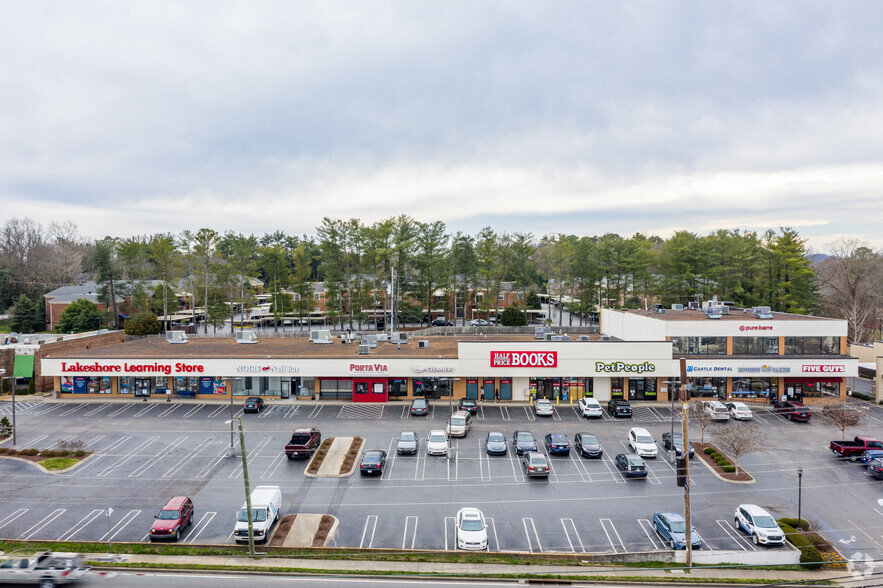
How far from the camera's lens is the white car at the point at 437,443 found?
1350 inches

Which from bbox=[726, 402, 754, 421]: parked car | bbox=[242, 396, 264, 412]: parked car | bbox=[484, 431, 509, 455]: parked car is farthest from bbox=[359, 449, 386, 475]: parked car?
bbox=[726, 402, 754, 421]: parked car

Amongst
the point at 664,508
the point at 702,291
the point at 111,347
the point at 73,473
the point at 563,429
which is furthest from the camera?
the point at 702,291

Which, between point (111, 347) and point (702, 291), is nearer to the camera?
point (111, 347)

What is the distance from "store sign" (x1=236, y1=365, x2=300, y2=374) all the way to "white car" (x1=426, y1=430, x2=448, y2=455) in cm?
1693

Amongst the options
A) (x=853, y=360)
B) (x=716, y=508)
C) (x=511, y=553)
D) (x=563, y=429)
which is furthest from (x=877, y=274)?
(x=511, y=553)

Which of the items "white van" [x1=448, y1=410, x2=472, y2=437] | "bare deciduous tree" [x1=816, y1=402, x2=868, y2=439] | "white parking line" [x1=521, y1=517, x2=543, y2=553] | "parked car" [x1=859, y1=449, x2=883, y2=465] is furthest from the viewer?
"white van" [x1=448, y1=410, x2=472, y2=437]

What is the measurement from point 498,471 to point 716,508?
1143 centimetres

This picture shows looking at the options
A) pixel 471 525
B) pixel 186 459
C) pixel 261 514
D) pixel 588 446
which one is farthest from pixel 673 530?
pixel 186 459

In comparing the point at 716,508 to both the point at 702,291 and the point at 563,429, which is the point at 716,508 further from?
the point at 702,291

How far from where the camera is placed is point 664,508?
26703 mm

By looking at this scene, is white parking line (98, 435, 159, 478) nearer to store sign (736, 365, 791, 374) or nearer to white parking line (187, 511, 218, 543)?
white parking line (187, 511, 218, 543)

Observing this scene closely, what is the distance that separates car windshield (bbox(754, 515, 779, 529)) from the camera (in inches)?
929

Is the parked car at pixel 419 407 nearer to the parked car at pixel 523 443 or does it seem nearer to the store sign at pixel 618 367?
the parked car at pixel 523 443

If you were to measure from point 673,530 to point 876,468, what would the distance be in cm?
1663
